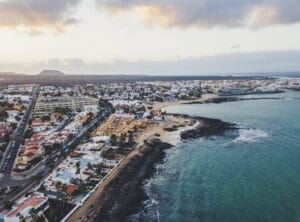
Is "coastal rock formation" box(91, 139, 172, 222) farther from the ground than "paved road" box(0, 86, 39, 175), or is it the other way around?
"paved road" box(0, 86, 39, 175)

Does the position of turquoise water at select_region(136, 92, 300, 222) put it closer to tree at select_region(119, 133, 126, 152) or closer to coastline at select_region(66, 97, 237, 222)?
coastline at select_region(66, 97, 237, 222)

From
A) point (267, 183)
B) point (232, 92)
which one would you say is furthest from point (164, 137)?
point (232, 92)

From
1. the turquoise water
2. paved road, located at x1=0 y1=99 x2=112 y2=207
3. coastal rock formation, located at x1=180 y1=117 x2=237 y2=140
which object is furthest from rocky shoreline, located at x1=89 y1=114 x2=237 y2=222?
paved road, located at x1=0 y1=99 x2=112 y2=207

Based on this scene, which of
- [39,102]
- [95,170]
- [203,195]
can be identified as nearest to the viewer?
[203,195]

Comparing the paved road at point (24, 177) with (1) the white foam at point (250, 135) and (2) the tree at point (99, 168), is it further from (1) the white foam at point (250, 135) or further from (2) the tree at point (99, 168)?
(1) the white foam at point (250, 135)

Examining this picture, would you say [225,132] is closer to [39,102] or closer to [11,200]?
[11,200]

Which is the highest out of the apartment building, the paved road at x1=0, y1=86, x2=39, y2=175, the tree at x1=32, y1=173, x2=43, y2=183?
the apartment building

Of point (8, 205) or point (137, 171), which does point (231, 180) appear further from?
point (8, 205)

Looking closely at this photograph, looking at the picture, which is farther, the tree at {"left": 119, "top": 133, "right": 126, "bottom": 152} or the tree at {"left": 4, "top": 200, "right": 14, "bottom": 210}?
the tree at {"left": 119, "top": 133, "right": 126, "bottom": 152}
